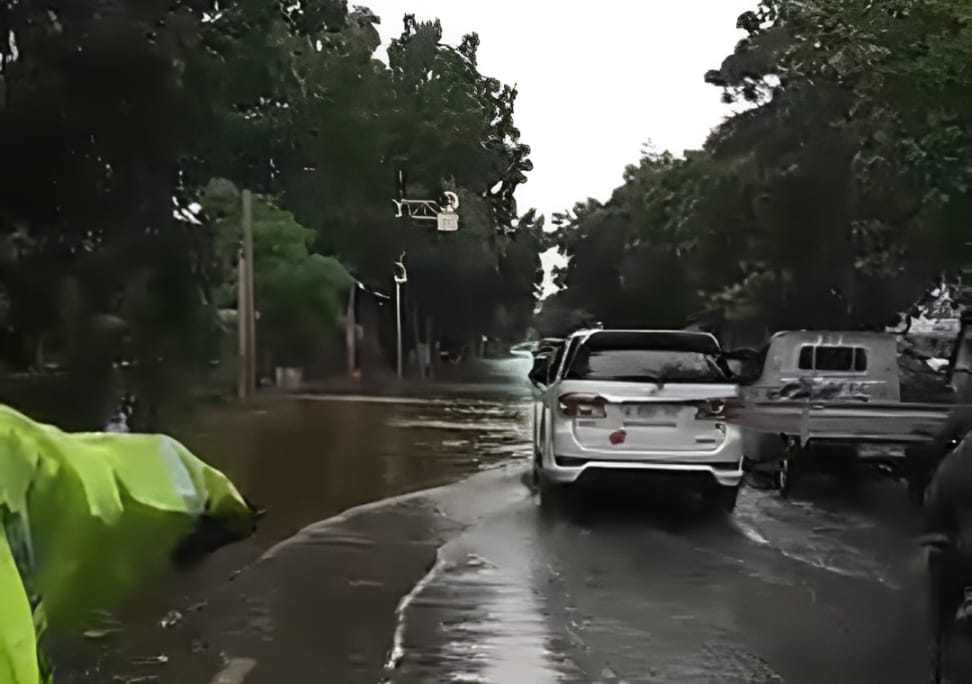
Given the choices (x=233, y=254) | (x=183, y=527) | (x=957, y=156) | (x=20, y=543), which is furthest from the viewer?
(x=957, y=156)

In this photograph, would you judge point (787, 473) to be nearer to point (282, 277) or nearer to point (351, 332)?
point (351, 332)

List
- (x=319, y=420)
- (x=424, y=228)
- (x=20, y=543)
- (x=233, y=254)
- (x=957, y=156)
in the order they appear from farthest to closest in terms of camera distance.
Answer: (x=319, y=420) → (x=957, y=156) → (x=424, y=228) → (x=233, y=254) → (x=20, y=543)

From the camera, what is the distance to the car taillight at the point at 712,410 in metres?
11.8

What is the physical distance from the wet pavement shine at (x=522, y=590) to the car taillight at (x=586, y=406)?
39.9 inches

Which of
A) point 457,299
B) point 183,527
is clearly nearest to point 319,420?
point 457,299

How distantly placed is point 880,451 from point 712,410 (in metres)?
2.57

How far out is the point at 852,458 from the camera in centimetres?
1379

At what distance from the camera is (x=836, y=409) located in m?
13.3

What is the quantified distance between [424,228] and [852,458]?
5.22 metres

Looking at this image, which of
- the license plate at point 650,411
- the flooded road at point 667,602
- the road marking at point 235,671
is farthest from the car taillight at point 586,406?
the road marking at point 235,671

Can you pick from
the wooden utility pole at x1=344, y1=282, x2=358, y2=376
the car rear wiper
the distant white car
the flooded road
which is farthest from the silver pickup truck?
the wooden utility pole at x1=344, y1=282, x2=358, y2=376

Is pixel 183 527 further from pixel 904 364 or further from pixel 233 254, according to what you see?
pixel 904 364

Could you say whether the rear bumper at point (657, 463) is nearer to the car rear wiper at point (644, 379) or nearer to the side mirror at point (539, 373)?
the car rear wiper at point (644, 379)

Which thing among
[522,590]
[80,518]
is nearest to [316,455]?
[522,590]
